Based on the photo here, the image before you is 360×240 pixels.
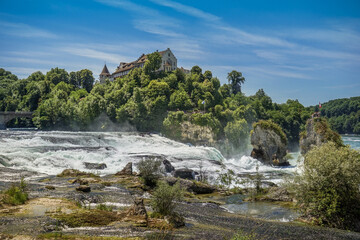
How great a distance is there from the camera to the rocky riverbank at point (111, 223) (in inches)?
365

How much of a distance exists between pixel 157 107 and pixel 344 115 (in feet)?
419

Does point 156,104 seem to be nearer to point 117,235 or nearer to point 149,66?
point 149,66

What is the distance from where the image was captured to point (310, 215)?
14984mm

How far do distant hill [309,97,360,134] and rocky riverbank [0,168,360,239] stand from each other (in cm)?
13535

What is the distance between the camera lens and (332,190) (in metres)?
14.4

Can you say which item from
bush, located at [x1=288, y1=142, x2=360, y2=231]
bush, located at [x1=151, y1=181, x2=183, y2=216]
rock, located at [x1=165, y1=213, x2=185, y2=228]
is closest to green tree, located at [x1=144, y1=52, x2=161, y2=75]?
bush, located at [x1=288, y1=142, x2=360, y2=231]

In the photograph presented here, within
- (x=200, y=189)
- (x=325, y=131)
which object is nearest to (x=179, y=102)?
(x=325, y=131)

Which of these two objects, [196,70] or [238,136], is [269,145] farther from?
[196,70]

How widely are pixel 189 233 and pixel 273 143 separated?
3793 centimetres

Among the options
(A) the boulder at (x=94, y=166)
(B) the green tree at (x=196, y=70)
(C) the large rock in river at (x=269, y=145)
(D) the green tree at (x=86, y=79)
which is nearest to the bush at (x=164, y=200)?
(A) the boulder at (x=94, y=166)

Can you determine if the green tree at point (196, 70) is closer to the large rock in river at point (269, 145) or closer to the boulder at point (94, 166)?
the large rock in river at point (269, 145)

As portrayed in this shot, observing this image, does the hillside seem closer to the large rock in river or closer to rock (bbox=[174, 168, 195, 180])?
the large rock in river

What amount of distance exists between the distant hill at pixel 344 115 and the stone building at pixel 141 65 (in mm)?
80852

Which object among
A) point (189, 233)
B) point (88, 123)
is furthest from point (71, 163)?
point (88, 123)
